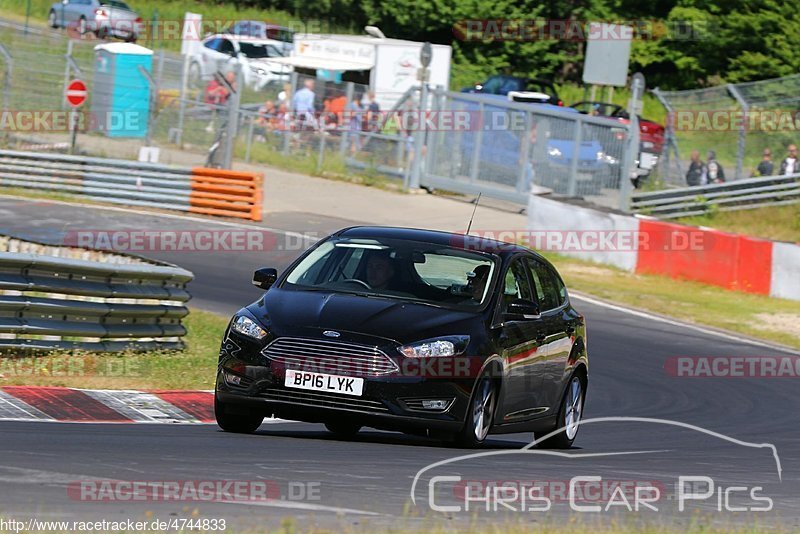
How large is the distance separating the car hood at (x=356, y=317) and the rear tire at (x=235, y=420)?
0.64 metres

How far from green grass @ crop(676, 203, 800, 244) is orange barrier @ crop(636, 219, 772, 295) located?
12.7 feet

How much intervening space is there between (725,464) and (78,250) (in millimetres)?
7779

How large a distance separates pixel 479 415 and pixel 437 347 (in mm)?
586

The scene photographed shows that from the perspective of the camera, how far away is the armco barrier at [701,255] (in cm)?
2241

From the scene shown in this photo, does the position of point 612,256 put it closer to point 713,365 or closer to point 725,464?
point 713,365

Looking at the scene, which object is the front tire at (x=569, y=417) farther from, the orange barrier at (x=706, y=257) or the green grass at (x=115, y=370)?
the orange barrier at (x=706, y=257)

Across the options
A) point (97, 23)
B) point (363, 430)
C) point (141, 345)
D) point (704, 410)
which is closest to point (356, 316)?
point (363, 430)

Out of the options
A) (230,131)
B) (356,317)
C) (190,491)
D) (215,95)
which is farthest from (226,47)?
(190,491)

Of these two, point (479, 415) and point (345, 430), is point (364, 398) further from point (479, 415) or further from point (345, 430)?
point (345, 430)

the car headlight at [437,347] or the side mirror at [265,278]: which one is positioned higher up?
the side mirror at [265,278]

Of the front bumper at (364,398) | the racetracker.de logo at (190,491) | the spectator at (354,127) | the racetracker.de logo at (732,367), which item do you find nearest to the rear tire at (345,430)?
the front bumper at (364,398)

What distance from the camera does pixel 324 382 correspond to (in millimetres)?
Answer: 8852

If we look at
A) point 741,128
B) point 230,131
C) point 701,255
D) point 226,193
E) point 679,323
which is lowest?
point 679,323

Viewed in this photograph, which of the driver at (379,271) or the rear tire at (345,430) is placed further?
the rear tire at (345,430)
